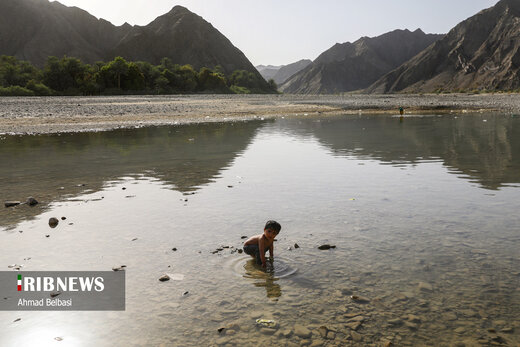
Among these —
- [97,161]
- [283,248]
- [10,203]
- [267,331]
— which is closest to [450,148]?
[283,248]

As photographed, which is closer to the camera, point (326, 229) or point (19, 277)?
point (19, 277)

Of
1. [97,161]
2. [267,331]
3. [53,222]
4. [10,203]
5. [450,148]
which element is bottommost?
[267,331]

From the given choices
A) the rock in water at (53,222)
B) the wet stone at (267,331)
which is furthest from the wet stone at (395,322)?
the rock in water at (53,222)

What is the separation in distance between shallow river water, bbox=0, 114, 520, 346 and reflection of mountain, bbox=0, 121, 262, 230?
Result: 0.16 meters

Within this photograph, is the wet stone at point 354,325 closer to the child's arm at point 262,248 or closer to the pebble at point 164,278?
the child's arm at point 262,248

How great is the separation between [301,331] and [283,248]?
9.75ft

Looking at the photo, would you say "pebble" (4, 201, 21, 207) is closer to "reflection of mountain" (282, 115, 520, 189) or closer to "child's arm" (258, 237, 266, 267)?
"child's arm" (258, 237, 266, 267)

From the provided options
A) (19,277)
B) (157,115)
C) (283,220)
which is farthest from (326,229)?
(157,115)

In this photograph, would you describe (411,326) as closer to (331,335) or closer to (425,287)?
(331,335)

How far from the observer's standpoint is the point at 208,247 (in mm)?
8320

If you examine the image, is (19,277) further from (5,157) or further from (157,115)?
(157,115)

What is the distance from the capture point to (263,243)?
7.39 metres

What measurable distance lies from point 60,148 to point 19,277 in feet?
60.5

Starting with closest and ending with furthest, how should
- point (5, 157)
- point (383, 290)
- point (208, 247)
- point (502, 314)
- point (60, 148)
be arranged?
point (502, 314)
point (383, 290)
point (208, 247)
point (5, 157)
point (60, 148)
